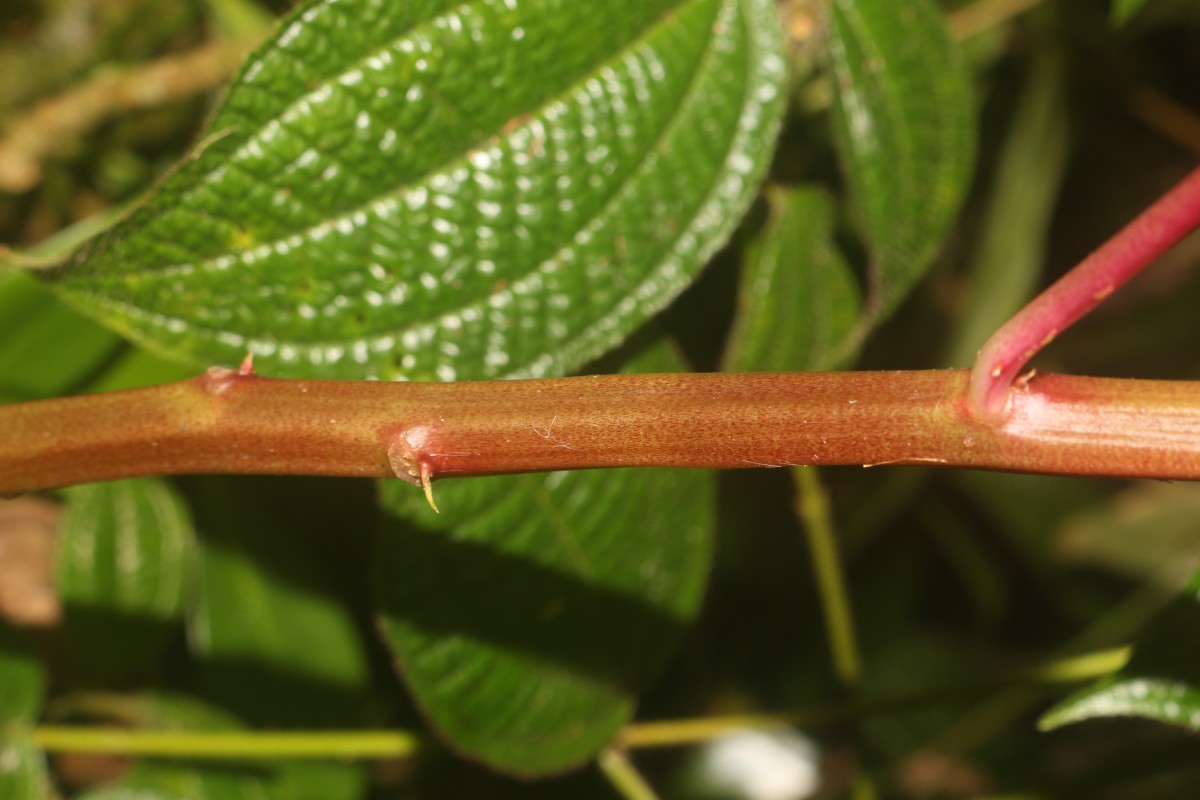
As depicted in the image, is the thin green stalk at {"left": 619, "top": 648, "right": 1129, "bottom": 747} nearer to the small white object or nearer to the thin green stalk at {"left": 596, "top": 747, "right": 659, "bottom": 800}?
the thin green stalk at {"left": 596, "top": 747, "right": 659, "bottom": 800}

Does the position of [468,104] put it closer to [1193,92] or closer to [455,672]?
[455,672]

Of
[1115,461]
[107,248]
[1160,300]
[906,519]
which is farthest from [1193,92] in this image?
[107,248]

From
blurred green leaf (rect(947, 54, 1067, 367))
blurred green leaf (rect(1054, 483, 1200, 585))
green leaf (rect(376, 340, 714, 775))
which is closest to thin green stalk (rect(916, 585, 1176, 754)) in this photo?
blurred green leaf (rect(1054, 483, 1200, 585))

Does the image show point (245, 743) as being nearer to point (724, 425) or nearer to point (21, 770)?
point (21, 770)

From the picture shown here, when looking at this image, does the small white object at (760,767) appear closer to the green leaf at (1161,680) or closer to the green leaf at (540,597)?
the green leaf at (540,597)

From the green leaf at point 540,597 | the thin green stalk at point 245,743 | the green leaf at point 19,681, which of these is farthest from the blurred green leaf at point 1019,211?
the green leaf at point 19,681
